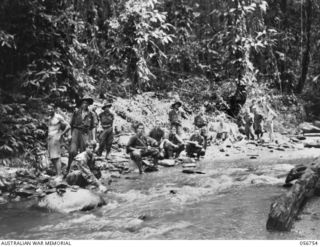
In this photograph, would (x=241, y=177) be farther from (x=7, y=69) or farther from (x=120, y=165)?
(x=7, y=69)

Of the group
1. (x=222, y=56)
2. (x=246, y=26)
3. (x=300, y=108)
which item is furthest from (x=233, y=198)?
(x=300, y=108)

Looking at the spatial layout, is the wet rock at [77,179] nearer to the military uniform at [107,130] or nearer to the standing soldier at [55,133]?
the standing soldier at [55,133]

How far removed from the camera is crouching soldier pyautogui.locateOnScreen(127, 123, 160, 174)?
10.1m

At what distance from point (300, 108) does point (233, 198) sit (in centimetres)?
1619

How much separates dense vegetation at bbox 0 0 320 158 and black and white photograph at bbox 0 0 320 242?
0.16 ft

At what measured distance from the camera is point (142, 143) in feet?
33.8

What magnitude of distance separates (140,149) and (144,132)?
656mm

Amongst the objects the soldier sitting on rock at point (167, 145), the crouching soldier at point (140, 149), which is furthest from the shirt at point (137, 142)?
the soldier sitting on rock at point (167, 145)

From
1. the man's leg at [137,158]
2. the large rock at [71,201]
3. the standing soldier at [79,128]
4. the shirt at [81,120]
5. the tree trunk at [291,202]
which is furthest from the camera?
the man's leg at [137,158]

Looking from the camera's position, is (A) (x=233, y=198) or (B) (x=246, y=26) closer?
(A) (x=233, y=198)

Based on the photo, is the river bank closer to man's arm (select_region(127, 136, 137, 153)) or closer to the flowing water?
the flowing water

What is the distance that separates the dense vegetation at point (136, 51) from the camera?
9.53m

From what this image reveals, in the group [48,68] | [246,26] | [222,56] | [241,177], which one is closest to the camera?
[241,177]

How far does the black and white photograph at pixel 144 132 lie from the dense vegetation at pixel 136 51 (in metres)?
0.05
